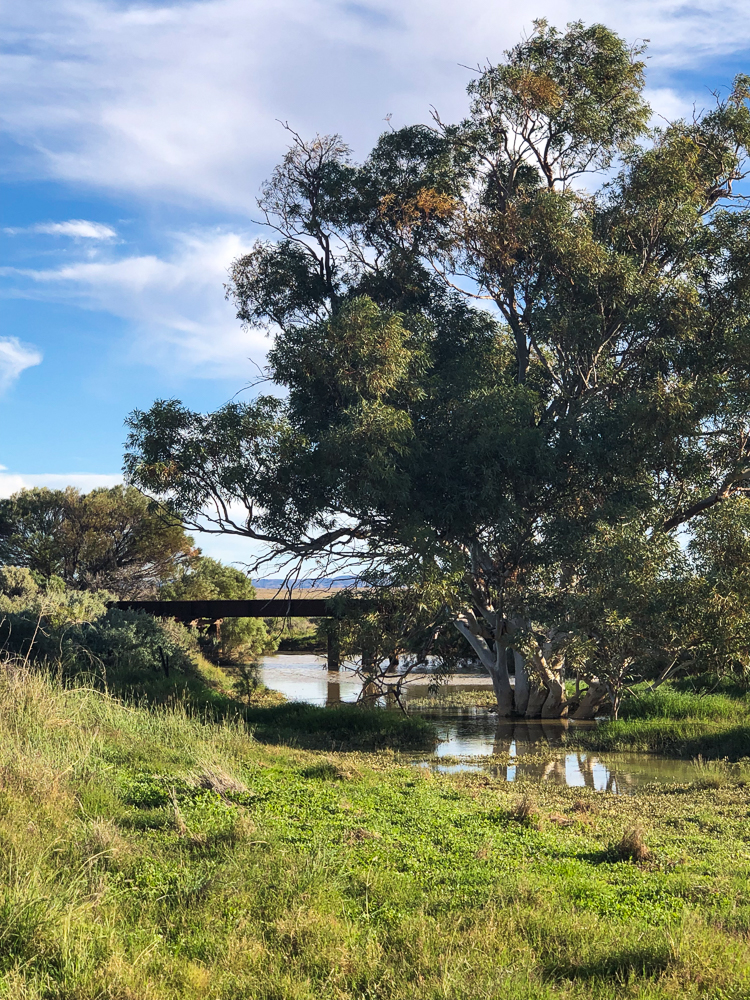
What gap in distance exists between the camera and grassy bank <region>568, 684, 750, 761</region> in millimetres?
14156

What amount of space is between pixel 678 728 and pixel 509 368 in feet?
28.7

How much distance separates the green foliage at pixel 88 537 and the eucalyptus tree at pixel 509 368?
65.6ft

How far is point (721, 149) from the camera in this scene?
1877 cm

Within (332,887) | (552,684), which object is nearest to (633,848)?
(332,887)

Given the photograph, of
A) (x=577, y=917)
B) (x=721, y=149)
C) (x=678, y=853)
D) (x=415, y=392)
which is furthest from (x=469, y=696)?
(x=577, y=917)

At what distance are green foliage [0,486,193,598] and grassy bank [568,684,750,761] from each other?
977 inches

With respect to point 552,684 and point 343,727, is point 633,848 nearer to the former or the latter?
point 343,727

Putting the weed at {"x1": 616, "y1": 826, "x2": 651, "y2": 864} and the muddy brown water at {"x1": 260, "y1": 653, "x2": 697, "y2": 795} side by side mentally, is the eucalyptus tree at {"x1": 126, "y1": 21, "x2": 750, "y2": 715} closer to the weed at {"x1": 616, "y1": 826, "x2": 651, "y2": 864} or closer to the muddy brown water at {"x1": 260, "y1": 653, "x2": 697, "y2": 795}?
the muddy brown water at {"x1": 260, "y1": 653, "x2": 697, "y2": 795}

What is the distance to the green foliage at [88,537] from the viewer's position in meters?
37.5

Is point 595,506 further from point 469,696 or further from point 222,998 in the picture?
point 222,998

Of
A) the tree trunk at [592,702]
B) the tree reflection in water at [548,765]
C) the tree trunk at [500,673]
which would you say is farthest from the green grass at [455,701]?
the tree reflection in water at [548,765]

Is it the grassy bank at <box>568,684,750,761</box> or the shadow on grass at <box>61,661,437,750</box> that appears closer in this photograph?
the grassy bank at <box>568,684,750,761</box>

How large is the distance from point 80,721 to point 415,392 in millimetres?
9127

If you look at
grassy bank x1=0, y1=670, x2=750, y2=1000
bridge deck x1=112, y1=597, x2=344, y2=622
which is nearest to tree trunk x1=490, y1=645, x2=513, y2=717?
bridge deck x1=112, y1=597, x2=344, y2=622
